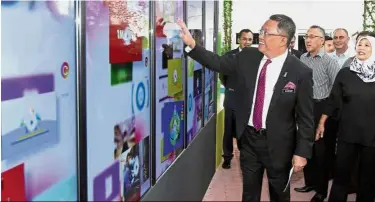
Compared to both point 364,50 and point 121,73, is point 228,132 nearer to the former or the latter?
point 364,50

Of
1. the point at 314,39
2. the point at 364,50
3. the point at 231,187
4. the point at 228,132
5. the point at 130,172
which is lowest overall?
the point at 231,187

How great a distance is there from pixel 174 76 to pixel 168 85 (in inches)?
7.7

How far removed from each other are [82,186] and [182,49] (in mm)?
1754

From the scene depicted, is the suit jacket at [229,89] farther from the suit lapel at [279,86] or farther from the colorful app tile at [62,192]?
the colorful app tile at [62,192]

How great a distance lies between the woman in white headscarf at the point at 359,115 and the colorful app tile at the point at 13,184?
3.05 m

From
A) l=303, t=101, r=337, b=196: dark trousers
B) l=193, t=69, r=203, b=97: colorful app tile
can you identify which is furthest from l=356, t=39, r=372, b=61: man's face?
l=193, t=69, r=203, b=97: colorful app tile

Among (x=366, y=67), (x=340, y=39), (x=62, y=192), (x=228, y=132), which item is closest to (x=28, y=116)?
(x=62, y=192)

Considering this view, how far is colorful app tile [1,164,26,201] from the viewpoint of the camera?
1.15 metres

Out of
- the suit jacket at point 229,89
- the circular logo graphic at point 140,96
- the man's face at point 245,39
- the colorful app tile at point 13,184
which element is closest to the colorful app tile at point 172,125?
the circular logo graphic at point 140,96

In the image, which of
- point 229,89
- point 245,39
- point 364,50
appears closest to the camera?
point 364,50

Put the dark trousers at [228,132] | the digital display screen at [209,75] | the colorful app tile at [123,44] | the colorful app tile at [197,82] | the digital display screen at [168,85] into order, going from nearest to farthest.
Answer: the colorful app tile at [123,44], the digital display screen at [168,85], the colorful app tile at [197,82], the digital display screen at [209,75], the dark trousers at [228,132]

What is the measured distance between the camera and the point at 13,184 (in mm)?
1182

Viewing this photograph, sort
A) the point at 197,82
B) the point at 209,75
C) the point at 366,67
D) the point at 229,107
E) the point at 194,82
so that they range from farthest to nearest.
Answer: the point at 229,107 → the point at 209,75 → the point at 197,82 → the point at 194,82 → the point at 366,67

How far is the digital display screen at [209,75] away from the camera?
456 cm
